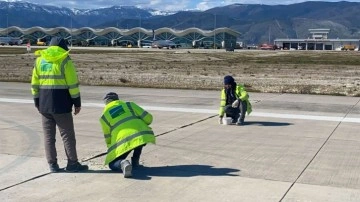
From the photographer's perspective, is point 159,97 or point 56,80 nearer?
point 56,80

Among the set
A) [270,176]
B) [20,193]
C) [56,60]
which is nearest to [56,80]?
[56,60]

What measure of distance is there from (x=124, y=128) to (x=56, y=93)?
0.97m

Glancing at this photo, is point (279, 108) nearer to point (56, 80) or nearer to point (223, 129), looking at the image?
point (223, 129)

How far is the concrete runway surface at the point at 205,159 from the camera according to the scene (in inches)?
242

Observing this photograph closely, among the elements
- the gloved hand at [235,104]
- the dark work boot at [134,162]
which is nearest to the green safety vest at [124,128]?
the dark work boot at [134,162]

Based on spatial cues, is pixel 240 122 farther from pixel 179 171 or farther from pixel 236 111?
pixel 179 171

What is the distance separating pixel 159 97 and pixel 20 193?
35.5 ft

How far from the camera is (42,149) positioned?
8445mm

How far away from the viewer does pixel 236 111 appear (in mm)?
11281

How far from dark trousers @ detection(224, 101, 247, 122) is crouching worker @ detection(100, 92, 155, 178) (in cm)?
431

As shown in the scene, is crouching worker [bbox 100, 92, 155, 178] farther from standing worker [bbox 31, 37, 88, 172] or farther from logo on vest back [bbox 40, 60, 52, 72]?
logo on vest back [bbox 40, 60, 52, 72]

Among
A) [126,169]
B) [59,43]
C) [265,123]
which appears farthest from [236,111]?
[59,43]

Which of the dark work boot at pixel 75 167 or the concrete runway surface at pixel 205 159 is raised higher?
the dark work boot at pixel 75 167

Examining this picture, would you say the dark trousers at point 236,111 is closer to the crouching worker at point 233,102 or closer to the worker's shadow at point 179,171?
the crouching worker at point 233,102
